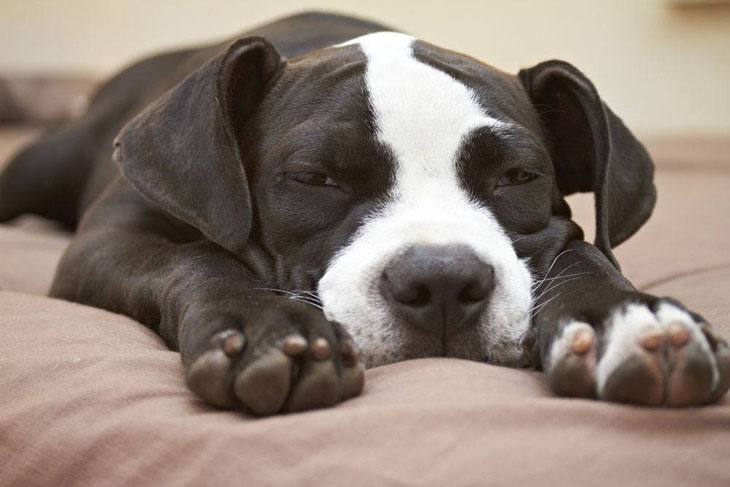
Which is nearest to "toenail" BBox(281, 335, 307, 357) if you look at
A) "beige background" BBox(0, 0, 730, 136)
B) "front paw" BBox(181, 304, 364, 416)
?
"front paw" BBox(181, 304, 364, 416)

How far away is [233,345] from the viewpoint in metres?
1.33

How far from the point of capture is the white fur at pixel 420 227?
1.56 meters

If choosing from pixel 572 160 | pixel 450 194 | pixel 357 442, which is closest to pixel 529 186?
pixel 450 194

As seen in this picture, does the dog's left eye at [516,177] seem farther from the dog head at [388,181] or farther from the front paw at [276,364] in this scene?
the front paw at [276,364]

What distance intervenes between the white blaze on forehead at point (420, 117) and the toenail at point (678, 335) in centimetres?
57

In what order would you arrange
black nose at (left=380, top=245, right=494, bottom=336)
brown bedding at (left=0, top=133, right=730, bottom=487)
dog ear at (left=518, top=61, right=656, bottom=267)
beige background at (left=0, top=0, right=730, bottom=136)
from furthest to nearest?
1. beige background at (left=0, top=0, right=730, bottom=136)
2. dog ear at (left=518, top=61, right=656, bottom=267)
3. black nose at (left=380, top=245, right=494, bottom=336)
4. brown bedding at (left=0, top=133, right=730, bottom=487)

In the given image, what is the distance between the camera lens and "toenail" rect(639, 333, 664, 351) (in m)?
1.26

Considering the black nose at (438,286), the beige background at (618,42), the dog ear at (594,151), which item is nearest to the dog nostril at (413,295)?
the black nose at (438,286)

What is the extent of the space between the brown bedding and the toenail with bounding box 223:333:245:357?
0.25ft

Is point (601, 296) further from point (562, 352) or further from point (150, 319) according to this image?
point (150, 319)

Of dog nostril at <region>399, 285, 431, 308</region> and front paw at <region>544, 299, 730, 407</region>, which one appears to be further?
dog nostril at <region>399, 285, 431, 308</region>

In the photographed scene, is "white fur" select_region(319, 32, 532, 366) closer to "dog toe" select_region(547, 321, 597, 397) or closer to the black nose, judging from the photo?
the black nose

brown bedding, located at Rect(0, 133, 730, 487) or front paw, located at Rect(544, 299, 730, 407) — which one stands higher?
front paw, located at Rect(544, 299, 730, 407)

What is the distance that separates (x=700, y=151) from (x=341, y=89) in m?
2.75
